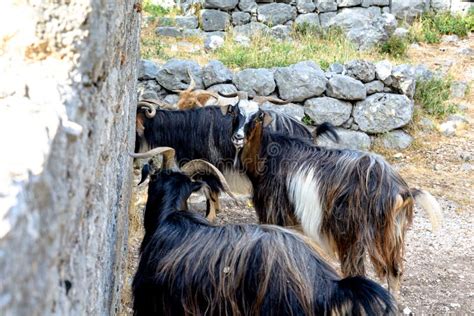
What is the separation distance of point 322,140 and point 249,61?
11.9ft

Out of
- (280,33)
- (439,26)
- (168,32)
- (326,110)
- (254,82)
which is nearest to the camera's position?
(254,82)

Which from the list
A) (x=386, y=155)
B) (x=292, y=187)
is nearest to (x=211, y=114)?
(x=292, y=187)

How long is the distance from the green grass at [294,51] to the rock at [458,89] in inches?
54.1

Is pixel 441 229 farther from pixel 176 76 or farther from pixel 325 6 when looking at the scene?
pixel 325 6

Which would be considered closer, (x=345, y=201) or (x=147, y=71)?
(x=345, y=201)

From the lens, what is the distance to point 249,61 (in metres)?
9.41

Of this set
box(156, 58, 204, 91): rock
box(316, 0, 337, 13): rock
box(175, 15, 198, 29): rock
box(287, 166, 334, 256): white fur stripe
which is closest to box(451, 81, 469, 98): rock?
box(316, 0, 337, 13): rock

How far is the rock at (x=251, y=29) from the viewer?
11874 millimetres

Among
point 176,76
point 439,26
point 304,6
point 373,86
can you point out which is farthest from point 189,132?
point 439,26

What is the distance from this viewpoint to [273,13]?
1260 cm

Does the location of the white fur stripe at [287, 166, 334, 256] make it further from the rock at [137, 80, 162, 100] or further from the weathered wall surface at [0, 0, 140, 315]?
the rock at [137, 80, 162, 100]

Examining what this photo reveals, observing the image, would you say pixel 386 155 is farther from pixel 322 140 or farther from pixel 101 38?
pixel 101 38

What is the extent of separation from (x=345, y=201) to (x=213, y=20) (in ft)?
28.1

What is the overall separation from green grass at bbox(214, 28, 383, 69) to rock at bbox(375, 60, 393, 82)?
904 mm
